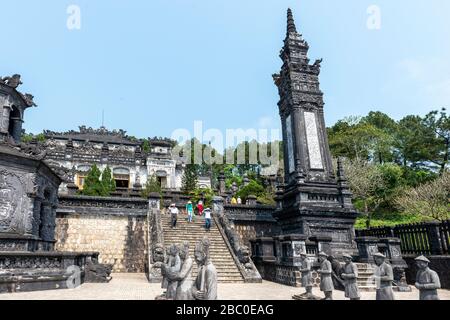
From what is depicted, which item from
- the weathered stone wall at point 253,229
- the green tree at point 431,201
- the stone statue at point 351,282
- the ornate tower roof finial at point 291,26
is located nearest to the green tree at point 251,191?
the weathered stone wall at point 253,229

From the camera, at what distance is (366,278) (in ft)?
36.2

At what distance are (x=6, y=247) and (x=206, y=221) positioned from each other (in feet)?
28.4

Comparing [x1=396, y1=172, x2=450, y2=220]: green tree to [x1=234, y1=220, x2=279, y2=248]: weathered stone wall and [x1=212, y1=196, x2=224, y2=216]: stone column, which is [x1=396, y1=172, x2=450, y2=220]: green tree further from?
[x1=212, y1=196, x2=224, y2=216]: stone column

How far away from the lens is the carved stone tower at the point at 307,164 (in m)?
15.2

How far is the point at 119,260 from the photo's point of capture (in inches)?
667

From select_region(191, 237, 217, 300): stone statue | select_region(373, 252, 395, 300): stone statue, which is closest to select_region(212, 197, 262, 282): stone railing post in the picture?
select_region(191, 237, 217, 300): stone statue

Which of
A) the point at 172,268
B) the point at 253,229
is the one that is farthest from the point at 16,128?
the point at 253,229

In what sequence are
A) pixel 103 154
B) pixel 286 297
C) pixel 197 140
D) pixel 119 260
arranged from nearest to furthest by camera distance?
pixel 286 297, pixel 119 260, pixel 103 154, pixel 197 140

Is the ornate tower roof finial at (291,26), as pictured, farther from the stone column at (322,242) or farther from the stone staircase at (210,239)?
the stone column at (322,242)

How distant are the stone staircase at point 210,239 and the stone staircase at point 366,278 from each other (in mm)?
4333

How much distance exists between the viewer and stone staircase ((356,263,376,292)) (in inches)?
418

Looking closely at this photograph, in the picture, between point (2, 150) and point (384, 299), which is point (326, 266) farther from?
point (2, 150)
